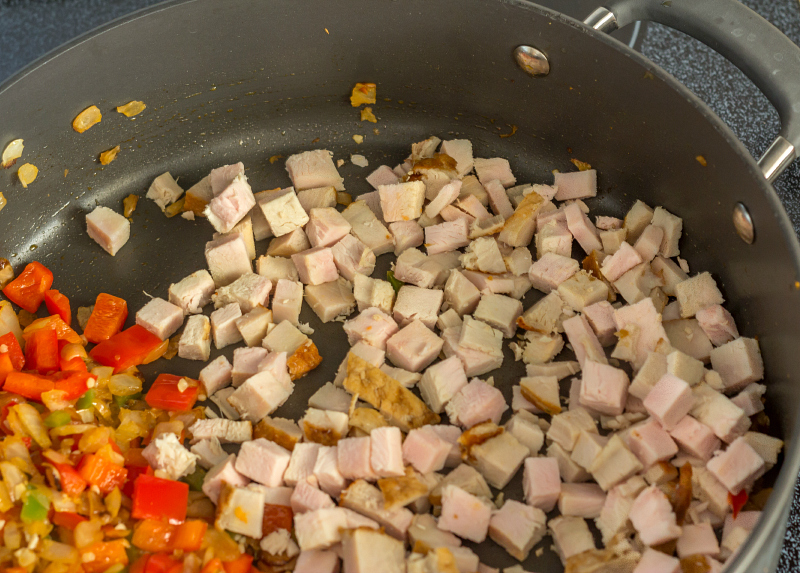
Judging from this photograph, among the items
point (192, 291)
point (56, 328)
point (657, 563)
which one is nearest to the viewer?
point (657, 563)

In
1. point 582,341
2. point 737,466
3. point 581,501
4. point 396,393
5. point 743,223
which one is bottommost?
point 396,393

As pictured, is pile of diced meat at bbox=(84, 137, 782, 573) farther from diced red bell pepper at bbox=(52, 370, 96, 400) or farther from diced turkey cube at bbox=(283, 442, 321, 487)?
diced red bell pepper at bbox=(52, 370, 96, 400)

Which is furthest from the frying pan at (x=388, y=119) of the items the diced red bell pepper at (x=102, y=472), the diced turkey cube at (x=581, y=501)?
the diced red bell pepper at (x=102, y=472)

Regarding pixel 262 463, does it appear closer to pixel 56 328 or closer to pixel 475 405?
pixel 475 405

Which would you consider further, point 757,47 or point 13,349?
point 13,349

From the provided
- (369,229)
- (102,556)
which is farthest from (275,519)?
(369,229)

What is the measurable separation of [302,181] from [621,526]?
1.44 meters

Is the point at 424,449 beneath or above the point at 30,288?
above

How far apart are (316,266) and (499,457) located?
2.64 feet

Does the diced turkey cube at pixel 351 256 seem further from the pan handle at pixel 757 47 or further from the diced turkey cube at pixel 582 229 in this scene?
the pan handle at pixel 757 47

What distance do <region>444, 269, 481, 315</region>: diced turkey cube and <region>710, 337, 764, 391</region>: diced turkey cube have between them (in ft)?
2.26

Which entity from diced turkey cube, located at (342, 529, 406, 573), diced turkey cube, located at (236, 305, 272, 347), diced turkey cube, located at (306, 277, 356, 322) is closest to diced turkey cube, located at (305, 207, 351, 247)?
diced turkey cube, located at (306, 277, 356, 322)

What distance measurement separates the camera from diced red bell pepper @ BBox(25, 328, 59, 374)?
1.86m

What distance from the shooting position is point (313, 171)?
7.37 feet
